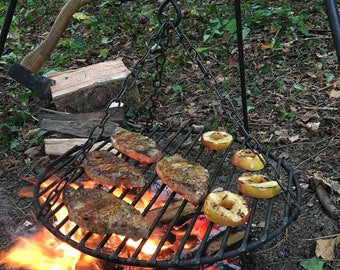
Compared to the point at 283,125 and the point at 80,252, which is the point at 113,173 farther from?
the point at 283,125

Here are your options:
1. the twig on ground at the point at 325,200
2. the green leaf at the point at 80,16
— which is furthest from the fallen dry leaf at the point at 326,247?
the green leaf at the point at 80,16

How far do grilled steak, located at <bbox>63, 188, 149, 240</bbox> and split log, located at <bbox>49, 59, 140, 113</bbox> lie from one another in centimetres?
177

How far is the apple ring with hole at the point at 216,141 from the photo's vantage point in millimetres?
2271

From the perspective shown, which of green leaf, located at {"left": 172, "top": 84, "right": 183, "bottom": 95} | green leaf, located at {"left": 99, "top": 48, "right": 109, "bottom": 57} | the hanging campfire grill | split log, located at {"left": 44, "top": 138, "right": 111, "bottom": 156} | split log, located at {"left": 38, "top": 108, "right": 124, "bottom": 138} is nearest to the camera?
the hanging campfire grill

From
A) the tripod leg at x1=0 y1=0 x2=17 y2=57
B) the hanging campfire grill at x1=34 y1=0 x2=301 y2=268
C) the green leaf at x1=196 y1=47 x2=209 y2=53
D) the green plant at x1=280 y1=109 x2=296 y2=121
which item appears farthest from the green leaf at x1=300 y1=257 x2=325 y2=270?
the green leaf at x1=196 y1=47 x2=209 y2=53

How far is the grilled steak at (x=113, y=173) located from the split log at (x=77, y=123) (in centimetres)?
108

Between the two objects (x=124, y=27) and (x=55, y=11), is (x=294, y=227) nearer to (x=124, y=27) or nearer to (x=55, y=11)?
(x=124, y=27)

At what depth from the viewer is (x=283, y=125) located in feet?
10.9

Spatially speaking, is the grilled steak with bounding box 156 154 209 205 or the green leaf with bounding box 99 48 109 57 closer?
the grilled steak with bounding box 156 154 209 205

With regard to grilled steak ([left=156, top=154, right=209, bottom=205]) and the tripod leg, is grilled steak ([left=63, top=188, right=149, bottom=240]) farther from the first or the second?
the tripod leg

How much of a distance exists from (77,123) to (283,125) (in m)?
1.54

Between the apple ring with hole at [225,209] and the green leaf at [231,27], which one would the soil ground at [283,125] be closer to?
the green leaf at [231,27]

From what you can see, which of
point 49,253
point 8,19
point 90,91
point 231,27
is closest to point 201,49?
point 231,27

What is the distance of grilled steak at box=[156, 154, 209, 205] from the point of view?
1.88 m
